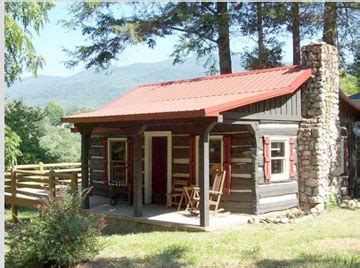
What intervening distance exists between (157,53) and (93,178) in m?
9.75

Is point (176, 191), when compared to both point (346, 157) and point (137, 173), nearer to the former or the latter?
point (137, 173)

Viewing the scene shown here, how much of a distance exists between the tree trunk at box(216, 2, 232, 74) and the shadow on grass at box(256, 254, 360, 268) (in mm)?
15626

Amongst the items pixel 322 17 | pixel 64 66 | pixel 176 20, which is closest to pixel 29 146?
pixel 64 66

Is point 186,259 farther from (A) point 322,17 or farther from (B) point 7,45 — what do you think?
(A) point 322,17

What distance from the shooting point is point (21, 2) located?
8.84m

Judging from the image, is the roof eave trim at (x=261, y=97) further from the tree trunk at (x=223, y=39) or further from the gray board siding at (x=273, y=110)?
the tree trunk at (x=223, y=39)

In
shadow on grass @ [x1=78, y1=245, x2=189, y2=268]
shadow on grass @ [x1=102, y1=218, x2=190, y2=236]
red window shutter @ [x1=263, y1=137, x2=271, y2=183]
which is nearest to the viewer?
shadow on grass @ [x1=78, y1=245, x2=189, y2=268]

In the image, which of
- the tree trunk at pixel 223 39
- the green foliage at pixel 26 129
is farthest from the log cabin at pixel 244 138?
the tree trunk at pixel 223 39

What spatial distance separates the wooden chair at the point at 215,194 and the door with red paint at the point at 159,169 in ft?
5.31

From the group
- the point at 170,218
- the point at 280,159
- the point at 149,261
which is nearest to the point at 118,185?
the point at 170,218

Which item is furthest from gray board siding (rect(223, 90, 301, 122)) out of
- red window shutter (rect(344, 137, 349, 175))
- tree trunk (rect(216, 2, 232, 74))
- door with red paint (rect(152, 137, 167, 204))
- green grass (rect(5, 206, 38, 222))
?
tree trunk (rect(216, 2, 232, 74))

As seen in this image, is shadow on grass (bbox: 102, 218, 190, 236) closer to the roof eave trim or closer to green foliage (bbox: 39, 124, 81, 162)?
the roof eave trim

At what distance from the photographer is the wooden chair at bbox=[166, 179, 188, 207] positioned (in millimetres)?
12594

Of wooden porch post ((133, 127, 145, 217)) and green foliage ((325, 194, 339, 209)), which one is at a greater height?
wooden porch post ((133, 127, 145, 217))
